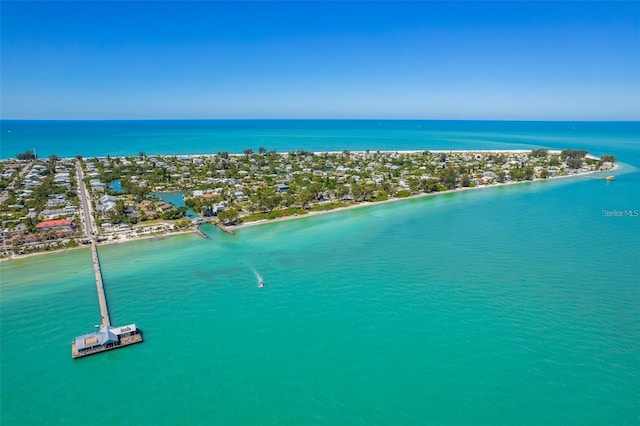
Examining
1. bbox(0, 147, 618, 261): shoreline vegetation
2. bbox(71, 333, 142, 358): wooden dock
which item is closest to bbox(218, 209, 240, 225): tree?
bbox(0, 147, 618, 261): shoreline vegetation

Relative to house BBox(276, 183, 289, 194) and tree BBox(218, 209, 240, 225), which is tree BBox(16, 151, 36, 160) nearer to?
house BBox(276, 183, 289, 194)

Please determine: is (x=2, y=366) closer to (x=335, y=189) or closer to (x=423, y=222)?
(x=423, y=222)

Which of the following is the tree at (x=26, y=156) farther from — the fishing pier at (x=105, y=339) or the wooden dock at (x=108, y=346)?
the wooden dock at (x=108, y=346)

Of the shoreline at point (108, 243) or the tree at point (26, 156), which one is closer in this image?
the shoreline at point (108, 243)

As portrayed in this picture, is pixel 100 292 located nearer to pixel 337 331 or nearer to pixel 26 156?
pixel 337 331

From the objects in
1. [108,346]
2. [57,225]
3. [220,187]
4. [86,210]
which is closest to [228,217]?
[57,225]

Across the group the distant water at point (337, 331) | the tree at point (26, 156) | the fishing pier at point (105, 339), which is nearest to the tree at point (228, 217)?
the distant water at point (337, 331)
